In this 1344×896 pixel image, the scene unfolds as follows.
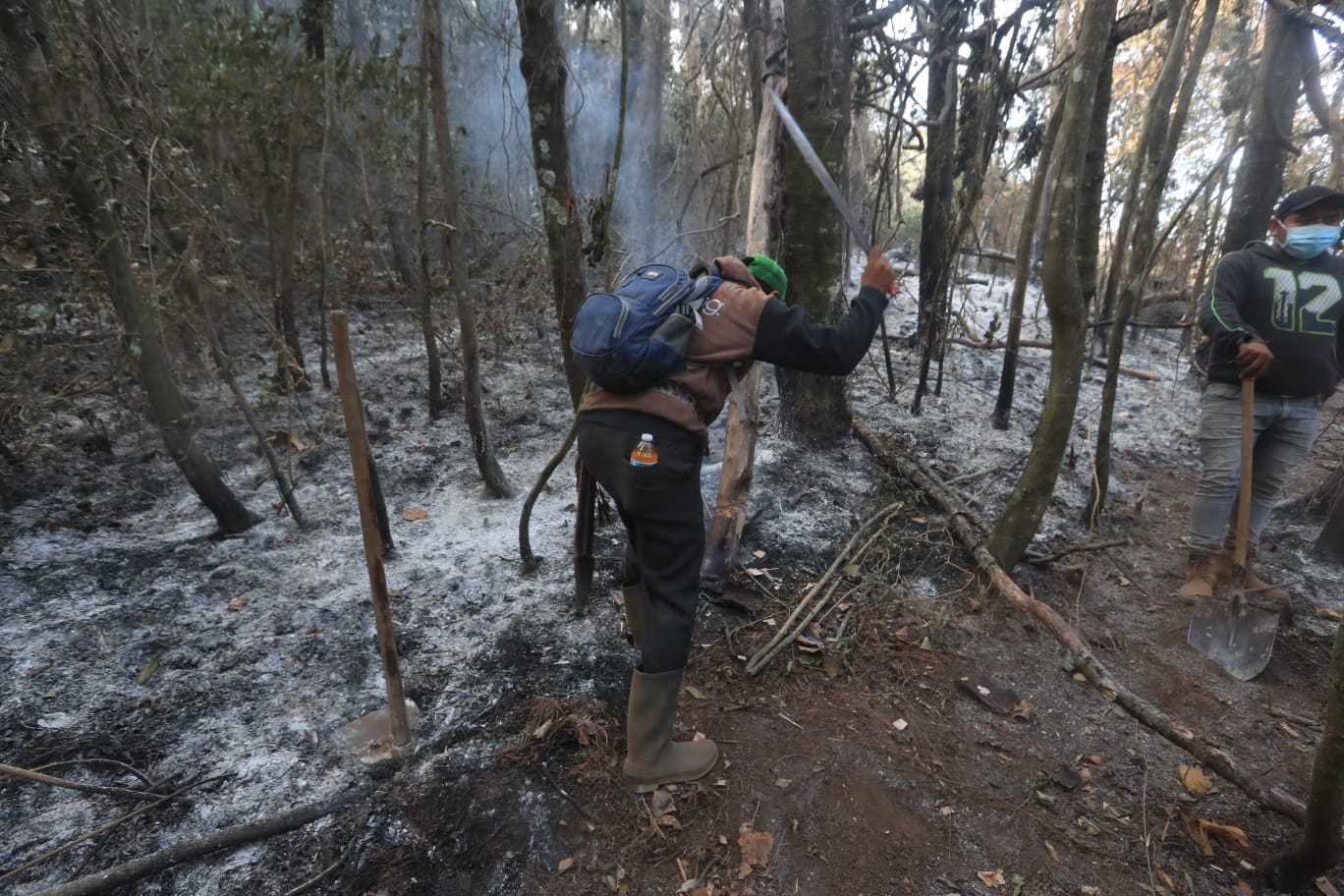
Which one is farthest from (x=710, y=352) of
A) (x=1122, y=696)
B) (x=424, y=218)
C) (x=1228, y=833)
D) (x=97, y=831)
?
(x=424, y=218)

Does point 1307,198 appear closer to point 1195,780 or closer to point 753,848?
point 1195,780

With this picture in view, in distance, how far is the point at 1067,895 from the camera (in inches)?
82.9

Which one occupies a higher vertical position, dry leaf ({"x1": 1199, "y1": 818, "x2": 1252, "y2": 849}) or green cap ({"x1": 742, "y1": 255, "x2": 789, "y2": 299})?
green cap ({"x1": 742, "y1": 255, "x2": 789, "y2": 299})

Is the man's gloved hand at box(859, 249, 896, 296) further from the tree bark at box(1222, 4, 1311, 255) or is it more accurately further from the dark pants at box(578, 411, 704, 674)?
the tree bark at box(1222, 4, 1311, 255)

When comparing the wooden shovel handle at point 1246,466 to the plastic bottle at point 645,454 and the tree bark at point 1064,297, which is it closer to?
the tree bark at point 1064,297

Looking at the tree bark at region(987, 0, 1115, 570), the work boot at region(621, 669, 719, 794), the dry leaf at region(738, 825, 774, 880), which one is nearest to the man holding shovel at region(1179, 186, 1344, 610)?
the tree bark at region(987, 0, 1115, 570)

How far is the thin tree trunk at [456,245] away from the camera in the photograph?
3.74 meters

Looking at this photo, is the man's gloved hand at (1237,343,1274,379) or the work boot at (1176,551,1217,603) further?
the work boot at (1176,551,1217,603)

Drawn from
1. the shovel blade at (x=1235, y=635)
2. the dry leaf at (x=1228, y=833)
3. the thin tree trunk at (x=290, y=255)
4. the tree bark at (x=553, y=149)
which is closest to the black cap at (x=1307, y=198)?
the shovel blade at (x=1235, y=635)

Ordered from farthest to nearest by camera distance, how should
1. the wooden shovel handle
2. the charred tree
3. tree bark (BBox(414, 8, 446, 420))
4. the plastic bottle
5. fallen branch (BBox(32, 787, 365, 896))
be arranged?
the charred tree
tree bark (BBox(414, 8, 446, 420))
the wooden shovel handle
the plastic bottle
fallen branch (BBox(32, 787, 365, 896))

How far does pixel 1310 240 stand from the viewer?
335cm

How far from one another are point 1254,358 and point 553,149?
3.96 metres

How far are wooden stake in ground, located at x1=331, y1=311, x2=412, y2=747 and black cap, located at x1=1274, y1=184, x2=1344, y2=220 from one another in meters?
4.56

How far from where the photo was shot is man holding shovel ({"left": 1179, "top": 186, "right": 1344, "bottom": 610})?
11.0 ft
